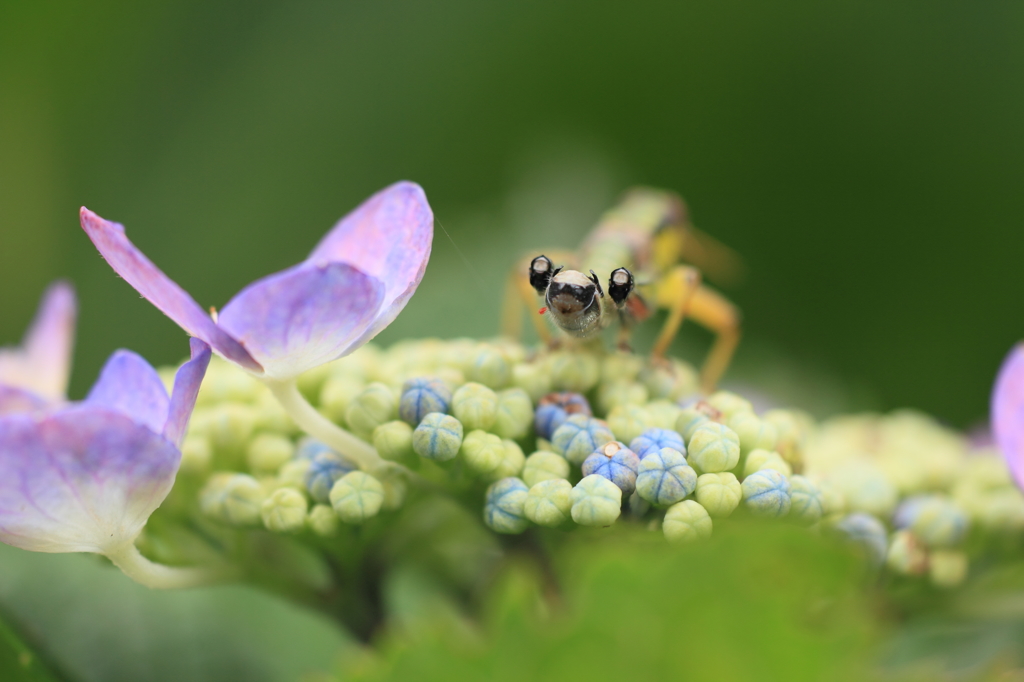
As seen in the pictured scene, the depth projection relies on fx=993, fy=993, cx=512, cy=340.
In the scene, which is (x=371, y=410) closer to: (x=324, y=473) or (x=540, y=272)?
(x=324, y=473)

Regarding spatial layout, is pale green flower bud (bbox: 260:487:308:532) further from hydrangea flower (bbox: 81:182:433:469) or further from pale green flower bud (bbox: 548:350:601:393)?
pale green flower bud (bbox: 548:350:601:393)

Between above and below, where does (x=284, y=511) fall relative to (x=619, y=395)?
below

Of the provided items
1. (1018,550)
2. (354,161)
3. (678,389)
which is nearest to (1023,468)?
(1018,550)

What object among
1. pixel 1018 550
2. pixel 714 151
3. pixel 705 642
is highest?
pixel 714 151

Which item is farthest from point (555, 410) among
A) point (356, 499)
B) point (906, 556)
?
point (906, 556)

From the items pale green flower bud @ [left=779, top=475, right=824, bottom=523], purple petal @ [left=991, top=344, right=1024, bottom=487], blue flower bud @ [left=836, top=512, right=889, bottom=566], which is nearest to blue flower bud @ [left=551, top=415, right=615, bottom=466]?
pale green flower bud @ [left=779, top=475, right=824, bottom=523]

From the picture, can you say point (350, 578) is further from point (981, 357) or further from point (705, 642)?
point (981, 357)
